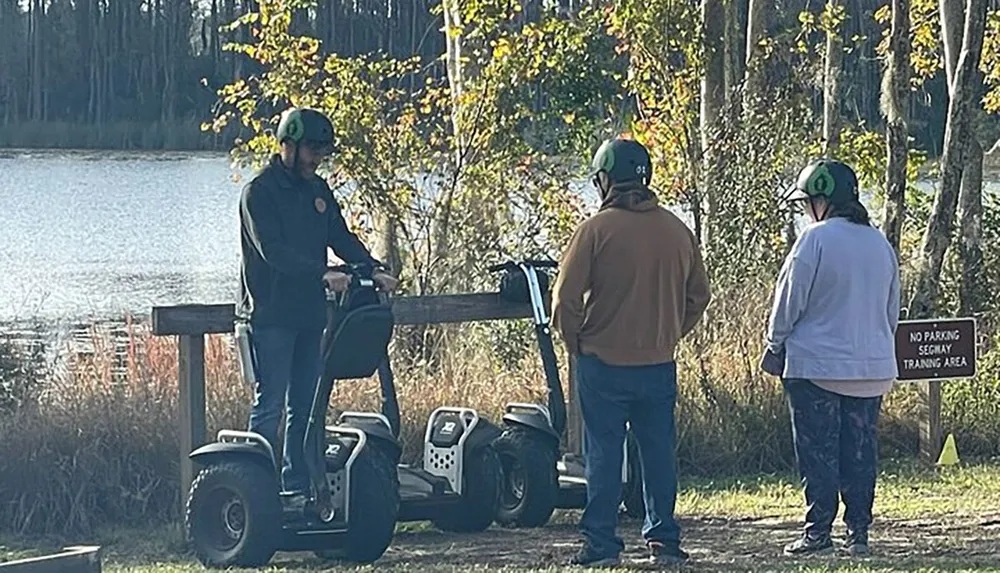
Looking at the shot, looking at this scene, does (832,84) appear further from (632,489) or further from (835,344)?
(835,344)

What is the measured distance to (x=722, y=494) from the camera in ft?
35.3

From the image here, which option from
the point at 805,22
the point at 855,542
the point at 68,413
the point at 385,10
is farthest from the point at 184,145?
the point at 855,542

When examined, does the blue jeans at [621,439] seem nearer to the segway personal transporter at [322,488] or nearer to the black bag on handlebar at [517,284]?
the segway personal transporter at [322,488]

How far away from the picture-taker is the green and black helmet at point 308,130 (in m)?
8.25

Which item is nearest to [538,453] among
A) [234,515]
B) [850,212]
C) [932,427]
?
[234,515]

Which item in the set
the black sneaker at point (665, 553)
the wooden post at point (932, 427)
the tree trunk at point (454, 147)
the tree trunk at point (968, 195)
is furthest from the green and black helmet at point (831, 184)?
the tree trunk at point (454, 147)

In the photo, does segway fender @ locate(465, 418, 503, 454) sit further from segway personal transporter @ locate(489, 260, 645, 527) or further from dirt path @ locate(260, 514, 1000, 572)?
dirt path @ locate(260, 514, 1000, 572)

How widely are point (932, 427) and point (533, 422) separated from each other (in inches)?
131

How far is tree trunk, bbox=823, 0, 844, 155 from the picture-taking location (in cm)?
1767

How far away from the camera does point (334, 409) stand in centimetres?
1120

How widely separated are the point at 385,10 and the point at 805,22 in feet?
55.9

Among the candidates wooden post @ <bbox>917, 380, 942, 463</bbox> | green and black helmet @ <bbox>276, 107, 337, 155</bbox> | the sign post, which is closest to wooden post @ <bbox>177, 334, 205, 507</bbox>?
green and black helmet @ <bbox>276, 107, 337, 155</bbox>

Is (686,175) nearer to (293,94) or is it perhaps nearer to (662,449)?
(293,94)

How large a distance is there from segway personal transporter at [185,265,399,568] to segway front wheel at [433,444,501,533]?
75 centimetres
